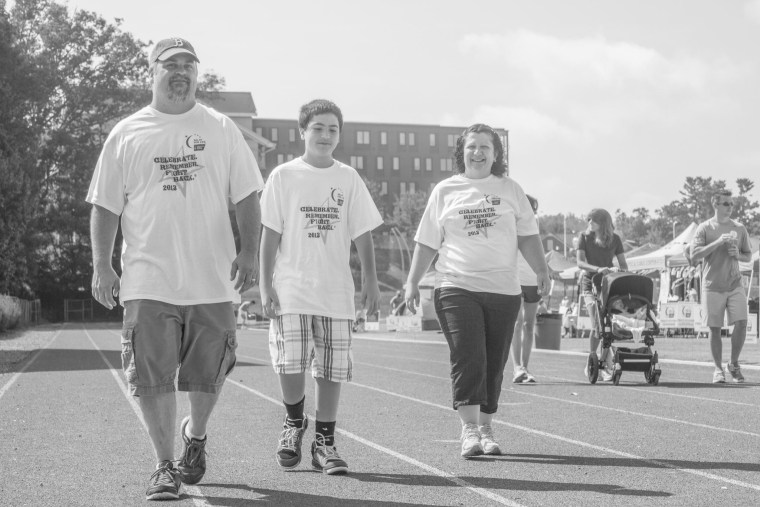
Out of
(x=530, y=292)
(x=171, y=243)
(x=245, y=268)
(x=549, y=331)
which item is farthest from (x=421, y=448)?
(x=549, y=331)

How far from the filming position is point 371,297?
6613 millimetres

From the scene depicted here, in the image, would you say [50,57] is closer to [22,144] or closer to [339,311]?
→ [22,144]

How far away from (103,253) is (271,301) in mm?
1199

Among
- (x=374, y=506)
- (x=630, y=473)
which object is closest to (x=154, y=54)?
(x=374, y=506)

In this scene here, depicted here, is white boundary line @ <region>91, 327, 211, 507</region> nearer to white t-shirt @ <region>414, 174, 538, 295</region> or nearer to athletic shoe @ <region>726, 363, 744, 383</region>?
white t-shirt @ <region>414, 174, 538, 295</region>

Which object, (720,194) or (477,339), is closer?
(477,339)

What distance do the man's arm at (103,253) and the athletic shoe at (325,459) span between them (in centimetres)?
148

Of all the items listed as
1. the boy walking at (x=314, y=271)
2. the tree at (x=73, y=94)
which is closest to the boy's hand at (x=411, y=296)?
the boy walking at (x=314, y=271)

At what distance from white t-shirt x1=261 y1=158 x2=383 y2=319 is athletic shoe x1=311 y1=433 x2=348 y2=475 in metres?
0.71

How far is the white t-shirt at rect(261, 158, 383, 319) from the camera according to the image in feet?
20.9

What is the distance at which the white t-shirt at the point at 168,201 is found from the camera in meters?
5.47

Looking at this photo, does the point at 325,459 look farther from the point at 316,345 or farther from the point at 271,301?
the point at 271,301

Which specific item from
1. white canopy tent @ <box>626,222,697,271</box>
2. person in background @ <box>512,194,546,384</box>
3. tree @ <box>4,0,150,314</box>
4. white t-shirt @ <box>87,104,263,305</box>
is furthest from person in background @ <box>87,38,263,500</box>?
tree @ <box>4,0,150,314</box>

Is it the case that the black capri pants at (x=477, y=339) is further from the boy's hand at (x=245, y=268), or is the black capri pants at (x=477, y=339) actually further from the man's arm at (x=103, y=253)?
the man's arm at (x=103, y=253)
